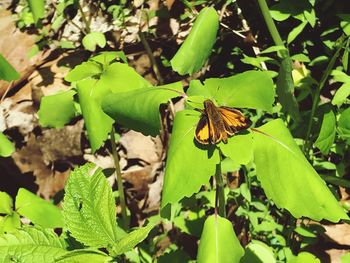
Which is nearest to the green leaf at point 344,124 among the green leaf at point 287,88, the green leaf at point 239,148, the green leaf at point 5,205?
the green leaf at point 287,88

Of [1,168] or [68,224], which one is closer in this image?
[68,224]

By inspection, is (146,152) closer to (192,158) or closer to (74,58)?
(74,58)

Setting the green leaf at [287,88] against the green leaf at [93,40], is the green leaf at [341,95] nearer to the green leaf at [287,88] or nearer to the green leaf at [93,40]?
the green leaf at [287,88]

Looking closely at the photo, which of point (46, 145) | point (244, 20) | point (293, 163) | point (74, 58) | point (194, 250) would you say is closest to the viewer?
point (293, 163)

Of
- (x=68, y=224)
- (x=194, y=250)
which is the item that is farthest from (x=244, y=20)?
(x=68, y=224)

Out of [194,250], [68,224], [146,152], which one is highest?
[68,224]

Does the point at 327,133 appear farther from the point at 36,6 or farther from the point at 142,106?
the point at 36,6

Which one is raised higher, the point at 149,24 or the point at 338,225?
the point at 149,24
